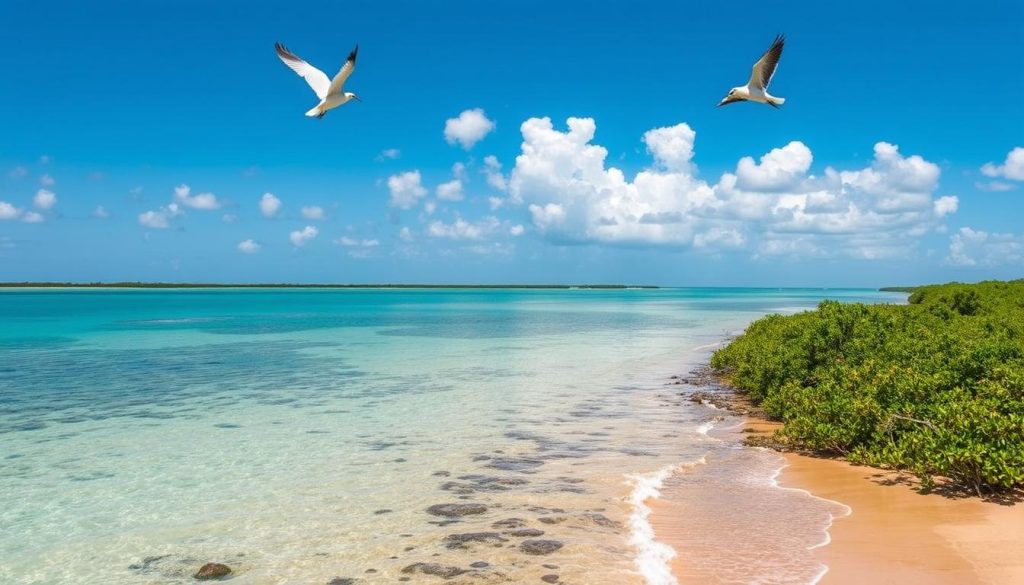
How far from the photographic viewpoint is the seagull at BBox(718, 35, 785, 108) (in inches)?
556

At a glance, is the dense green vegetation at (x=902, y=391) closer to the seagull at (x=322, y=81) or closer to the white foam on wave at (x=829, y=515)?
the white foam on wave at (x=829, y=515)

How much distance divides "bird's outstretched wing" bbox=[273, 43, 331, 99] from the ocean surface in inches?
321

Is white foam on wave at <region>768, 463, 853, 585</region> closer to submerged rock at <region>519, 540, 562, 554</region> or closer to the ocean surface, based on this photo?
the ocean surface

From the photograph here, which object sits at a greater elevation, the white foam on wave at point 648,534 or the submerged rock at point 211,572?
the white foam on wave at point 648,534

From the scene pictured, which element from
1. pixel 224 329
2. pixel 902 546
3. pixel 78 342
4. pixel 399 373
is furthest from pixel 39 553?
pixel 224 329

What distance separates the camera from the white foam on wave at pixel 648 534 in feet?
24.6

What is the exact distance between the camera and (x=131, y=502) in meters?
10.7

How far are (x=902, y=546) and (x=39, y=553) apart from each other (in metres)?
10.5

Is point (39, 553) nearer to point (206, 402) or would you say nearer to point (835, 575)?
point (835, 575)

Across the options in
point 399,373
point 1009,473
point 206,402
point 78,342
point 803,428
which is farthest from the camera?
point 78,342

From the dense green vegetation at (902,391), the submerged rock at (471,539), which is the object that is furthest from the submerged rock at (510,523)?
the dense green vegetation at (902,391)

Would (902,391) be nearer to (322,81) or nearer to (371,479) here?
(371,479)

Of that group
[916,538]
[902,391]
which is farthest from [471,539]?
[902,391]

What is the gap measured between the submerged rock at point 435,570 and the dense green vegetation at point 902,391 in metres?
6.68
